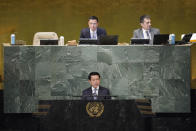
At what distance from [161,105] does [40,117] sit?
235cm

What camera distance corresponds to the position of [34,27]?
31.8 ft

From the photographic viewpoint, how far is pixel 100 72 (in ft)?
22.4

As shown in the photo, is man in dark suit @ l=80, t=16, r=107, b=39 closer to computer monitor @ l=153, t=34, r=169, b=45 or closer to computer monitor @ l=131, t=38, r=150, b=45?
computer monitor @ l=131, t=38, r=150, b=45

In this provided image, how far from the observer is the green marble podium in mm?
6777

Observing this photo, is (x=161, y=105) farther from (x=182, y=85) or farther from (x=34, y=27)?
(x=34, y=27)

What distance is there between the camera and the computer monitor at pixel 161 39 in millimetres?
6824

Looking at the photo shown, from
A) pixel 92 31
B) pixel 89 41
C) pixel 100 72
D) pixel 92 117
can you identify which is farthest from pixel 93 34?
pixel 92 117

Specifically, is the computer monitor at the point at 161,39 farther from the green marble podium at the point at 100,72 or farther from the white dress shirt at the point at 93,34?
the white dress shirt at the point at 93,34

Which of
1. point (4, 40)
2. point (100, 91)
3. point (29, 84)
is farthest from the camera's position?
point (4, 40)

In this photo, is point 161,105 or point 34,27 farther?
point 34,27

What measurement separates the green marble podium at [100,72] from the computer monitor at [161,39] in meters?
0.10

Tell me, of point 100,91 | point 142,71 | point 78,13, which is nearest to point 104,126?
point 100,91

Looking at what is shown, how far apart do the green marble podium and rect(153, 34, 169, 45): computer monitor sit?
0.33ft

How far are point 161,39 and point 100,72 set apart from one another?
3.33ft
